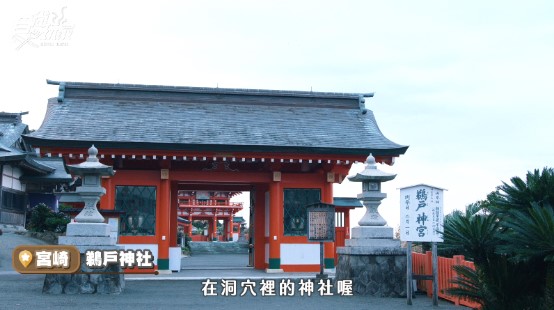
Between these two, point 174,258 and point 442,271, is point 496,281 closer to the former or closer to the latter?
point 442,271

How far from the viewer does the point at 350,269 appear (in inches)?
558

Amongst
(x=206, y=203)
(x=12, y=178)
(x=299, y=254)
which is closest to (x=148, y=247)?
(x=299, y=254)

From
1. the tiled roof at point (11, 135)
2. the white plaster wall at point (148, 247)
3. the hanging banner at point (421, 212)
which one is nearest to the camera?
the hanging banner at point (421, 212)

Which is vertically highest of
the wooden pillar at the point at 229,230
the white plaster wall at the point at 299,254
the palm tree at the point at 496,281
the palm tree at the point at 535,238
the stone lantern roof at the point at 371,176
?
the stone lantern roof at the point at 371,176

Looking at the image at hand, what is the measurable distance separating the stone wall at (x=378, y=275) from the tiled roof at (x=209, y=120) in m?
6.02

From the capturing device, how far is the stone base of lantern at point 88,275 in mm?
13078

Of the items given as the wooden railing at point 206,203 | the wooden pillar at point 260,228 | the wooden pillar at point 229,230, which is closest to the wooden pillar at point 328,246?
the wooden pillar at point 260,228

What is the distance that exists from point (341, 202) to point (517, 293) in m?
18.0

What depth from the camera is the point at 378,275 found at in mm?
13898

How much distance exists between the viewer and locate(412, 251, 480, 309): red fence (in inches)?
466

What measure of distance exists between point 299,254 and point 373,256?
6472mm

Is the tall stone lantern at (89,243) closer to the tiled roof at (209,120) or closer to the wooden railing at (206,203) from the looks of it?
the tiled roof at (209,120)

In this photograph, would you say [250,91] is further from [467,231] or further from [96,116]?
[467,231]

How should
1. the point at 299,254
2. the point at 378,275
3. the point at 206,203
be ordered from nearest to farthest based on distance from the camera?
the point at 378,275 → the point at 299,254 → the point at 206,203
